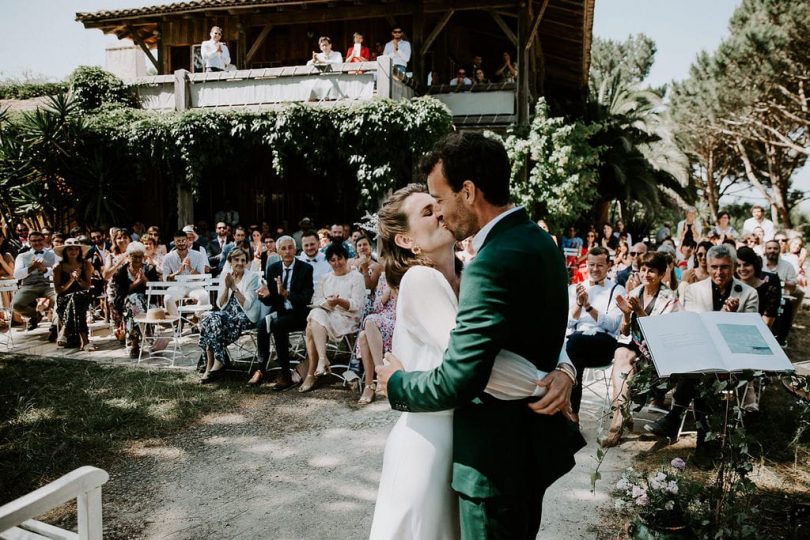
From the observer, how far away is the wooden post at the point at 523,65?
1332cm

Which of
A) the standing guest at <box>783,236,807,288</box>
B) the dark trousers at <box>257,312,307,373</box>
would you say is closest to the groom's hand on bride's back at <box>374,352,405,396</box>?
the dark trousers at <box>257,312,307,373</box>

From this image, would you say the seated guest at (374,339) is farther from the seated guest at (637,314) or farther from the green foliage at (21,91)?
the green foliage at (21,91)

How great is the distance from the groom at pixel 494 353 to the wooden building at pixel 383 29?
1262cm

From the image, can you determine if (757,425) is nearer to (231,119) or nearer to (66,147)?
(231,119)

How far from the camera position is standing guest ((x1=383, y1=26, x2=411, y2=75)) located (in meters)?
12.9

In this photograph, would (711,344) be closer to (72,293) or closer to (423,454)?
(423,454)

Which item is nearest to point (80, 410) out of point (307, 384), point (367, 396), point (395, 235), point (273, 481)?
point (307, 384)

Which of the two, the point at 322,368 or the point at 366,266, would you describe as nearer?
the point at 322,368

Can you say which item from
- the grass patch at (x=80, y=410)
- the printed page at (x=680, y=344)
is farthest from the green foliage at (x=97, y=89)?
the printed page at (x=680, y=344)

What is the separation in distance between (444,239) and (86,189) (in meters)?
15.0

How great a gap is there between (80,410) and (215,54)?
10605mm

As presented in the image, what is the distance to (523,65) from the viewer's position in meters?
13.4

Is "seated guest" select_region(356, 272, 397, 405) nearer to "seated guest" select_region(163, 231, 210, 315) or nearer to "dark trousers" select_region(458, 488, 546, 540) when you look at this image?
"seated guest" select_region(163, 231, 210, 315)

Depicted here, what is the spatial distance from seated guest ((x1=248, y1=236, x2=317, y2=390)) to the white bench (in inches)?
174
